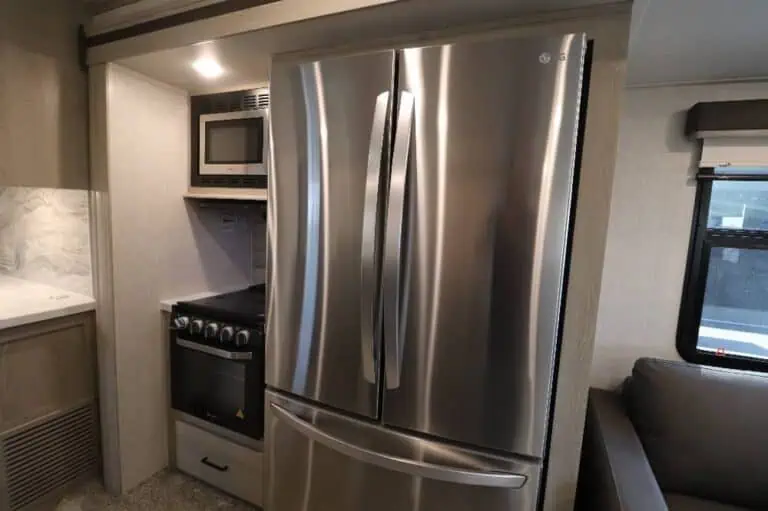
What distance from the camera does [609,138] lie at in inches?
43.0

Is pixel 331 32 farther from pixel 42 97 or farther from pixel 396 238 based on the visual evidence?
pixel 42 97

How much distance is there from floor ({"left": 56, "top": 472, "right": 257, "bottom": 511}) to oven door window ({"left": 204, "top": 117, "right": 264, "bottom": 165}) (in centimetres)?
165

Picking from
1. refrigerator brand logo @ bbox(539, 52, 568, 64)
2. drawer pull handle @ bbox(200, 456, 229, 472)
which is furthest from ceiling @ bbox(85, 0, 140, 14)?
drawer pull handle @ bbox(200, 456, 229, 472)

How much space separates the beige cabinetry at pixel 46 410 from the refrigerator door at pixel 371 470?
1083 millimetres

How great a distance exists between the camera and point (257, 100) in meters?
1.91

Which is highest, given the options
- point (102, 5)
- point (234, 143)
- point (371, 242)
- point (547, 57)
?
point (102, 5)

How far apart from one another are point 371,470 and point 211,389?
1.05m

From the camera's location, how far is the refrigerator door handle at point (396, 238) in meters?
1.15

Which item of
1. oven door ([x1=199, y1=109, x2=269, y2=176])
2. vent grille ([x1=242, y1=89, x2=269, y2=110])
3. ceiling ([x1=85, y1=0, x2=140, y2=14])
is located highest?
ceiling ([x1=85, y1=0, x2=140, y2=14])

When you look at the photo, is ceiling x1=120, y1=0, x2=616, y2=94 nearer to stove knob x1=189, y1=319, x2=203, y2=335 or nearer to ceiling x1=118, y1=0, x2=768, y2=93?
ceiling x1=118, y1=0, x2=768, y2=93

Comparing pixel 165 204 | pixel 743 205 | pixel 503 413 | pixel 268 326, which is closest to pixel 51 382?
pixel 165 204

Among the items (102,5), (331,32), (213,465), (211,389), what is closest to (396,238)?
(331,32)

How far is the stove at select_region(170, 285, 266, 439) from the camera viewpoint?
1.81 meters

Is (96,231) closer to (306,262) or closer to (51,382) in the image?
(51,382)
